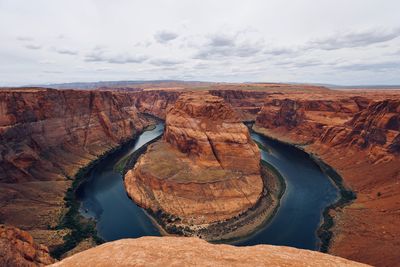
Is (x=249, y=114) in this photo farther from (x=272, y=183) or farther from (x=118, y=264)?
(x=118, y=264)

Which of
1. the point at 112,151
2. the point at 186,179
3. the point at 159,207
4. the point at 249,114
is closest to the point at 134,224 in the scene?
the point at 159,207

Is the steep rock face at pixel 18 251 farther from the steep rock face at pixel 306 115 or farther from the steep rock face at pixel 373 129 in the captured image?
the steep rock face at pixel 306 115

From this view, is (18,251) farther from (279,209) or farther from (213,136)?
(213,136)

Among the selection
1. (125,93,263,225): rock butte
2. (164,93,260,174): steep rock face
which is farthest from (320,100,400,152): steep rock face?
A: (125,93,263,225): rock butte

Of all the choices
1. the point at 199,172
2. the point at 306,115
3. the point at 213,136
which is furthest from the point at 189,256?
the point at 306,115

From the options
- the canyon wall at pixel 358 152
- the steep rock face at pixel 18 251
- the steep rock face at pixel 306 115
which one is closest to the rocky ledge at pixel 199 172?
the canyon wall at pixel 358 152
